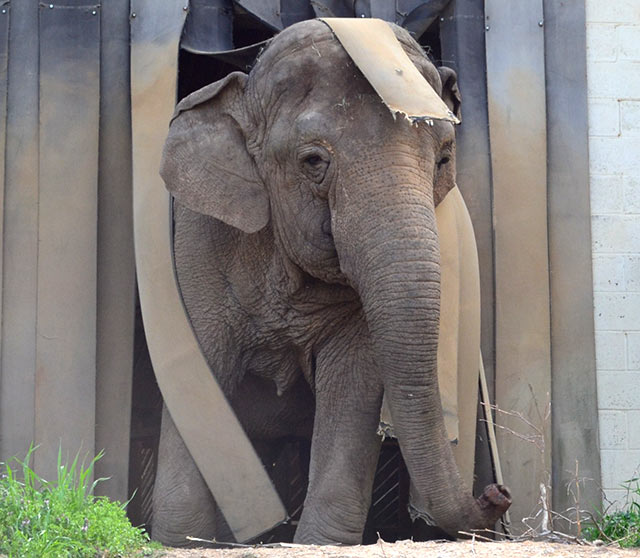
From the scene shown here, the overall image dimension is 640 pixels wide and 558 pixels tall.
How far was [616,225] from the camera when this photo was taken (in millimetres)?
6637

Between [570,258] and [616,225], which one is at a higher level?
[616,225]

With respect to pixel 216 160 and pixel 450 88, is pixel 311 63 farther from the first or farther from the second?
pixel 450 88

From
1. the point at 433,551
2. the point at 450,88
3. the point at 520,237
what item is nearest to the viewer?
the point at 433,551

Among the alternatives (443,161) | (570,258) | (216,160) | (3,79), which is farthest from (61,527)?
(570,258)

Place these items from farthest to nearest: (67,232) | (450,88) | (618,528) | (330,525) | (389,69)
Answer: (67,232), (450,88), (330,525), (618,528), (389,69)

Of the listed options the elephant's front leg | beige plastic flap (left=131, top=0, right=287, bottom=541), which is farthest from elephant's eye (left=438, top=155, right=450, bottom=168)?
beige plastic flap (left=131, top=0, right=287, bottom=541)

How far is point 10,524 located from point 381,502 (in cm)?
388

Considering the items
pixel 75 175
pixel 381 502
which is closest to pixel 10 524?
pixel 75 175

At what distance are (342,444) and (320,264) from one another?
0.82m

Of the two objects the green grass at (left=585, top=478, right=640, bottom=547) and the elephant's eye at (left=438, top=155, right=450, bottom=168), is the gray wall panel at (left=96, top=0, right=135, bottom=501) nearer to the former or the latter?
the elephant's eye at (left=438, top=155, right=450, bottom=168)

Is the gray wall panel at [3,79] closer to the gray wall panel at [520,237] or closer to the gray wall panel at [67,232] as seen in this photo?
the gray wall panel at [67,232]

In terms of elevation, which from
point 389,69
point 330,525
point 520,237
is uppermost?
point 389,69

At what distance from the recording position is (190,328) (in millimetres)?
5922

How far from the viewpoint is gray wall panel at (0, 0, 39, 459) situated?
6270 mm
